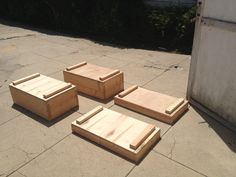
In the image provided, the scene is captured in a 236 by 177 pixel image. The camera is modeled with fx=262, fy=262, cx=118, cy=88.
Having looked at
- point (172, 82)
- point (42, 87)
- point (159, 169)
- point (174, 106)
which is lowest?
point (159, 169)

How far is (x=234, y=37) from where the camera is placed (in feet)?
12.7

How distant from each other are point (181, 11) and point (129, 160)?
6142 millimetres

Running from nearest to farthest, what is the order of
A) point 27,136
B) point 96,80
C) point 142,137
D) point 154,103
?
point 142,137
point 27,136
point 154,103
point 96,80

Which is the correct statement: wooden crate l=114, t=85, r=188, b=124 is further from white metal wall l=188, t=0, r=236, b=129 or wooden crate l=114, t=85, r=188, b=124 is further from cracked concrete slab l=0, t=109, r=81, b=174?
cracked concrete slab l=0, t=109, r=81, b=174

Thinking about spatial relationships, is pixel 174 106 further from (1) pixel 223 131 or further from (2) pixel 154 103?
(1) pixel 223 131

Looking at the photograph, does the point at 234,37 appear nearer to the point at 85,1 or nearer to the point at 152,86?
the point at 152,86

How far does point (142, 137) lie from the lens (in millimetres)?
3721

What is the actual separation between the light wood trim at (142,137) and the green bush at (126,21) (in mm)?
4912

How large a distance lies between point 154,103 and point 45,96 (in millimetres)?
1925

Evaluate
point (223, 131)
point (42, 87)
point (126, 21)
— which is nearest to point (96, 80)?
point (42, 87)

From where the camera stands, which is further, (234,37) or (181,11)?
(181,11)

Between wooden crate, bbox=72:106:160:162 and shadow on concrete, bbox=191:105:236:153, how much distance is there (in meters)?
1.01

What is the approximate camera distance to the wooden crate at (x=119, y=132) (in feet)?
12.0

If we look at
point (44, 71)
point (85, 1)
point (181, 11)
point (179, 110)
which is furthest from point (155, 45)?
point (179, 110)
